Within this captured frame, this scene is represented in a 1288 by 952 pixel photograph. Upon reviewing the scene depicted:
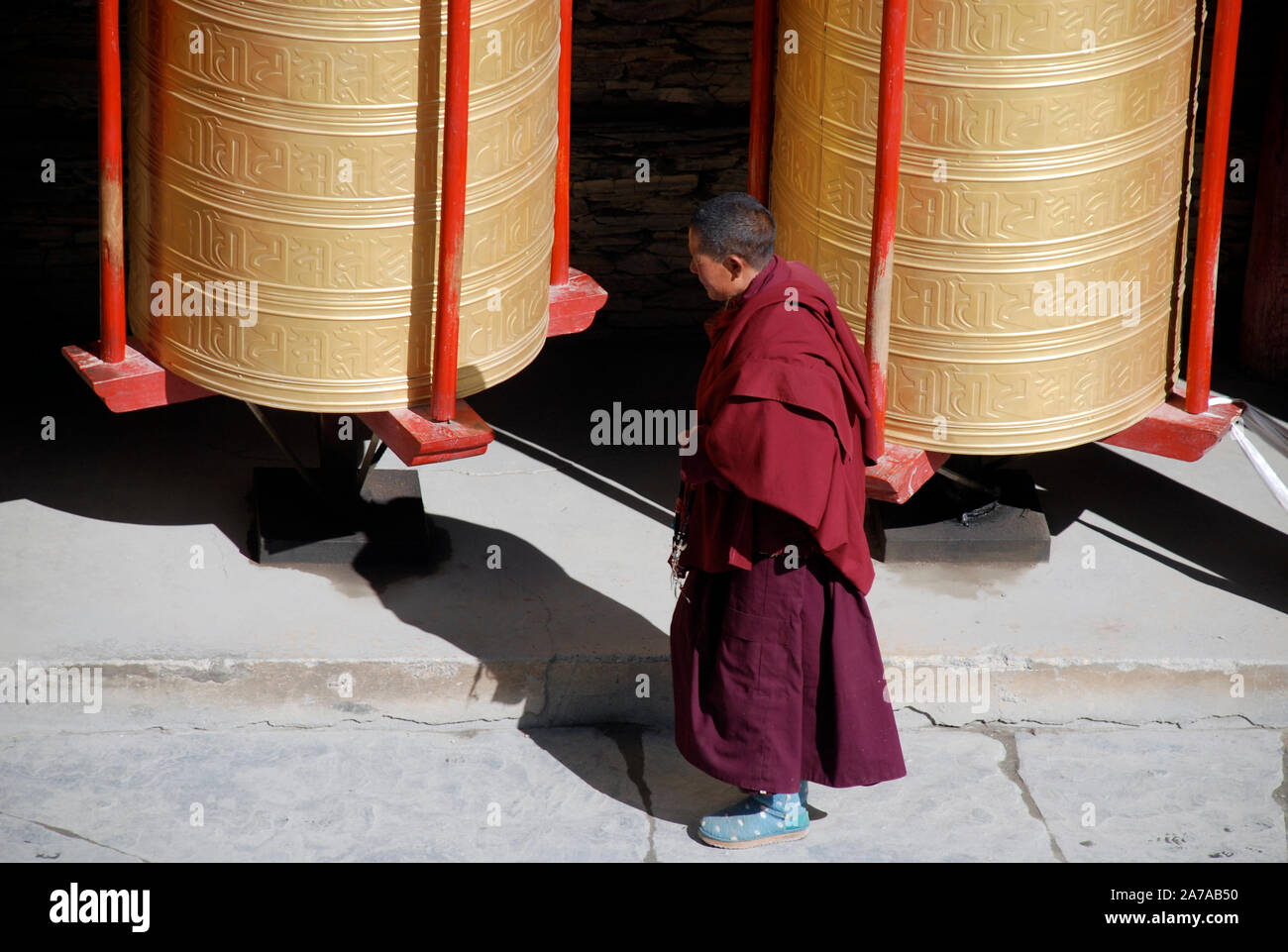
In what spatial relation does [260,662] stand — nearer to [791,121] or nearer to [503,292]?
[503,292]

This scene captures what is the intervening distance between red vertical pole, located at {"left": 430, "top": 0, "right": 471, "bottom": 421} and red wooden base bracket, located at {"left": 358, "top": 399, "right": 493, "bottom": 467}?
0.03 m

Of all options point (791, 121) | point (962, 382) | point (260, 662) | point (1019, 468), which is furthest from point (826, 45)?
point (260, 662)

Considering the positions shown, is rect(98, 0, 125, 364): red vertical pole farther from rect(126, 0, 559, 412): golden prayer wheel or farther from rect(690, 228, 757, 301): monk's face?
rect(690, 228, 757, 301): monk's face

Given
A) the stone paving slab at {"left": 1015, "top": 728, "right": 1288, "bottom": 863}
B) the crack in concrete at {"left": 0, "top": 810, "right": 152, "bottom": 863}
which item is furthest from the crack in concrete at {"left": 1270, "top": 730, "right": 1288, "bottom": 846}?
the crack in concrete at {"left": 0, "top": 810, "right": 152, "bottom": 863}

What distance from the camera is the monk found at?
12.9 feet

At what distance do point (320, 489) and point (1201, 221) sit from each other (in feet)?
8.33

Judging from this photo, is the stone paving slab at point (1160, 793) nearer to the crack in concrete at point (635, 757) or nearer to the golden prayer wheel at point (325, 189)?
the crack in concrete at point (635, 757)

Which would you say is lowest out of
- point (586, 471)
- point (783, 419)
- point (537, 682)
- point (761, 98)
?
point (537, 682)

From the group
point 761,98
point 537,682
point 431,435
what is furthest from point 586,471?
point 761,98

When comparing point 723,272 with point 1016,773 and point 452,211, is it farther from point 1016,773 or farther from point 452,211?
point 1016,773

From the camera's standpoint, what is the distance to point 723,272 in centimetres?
397

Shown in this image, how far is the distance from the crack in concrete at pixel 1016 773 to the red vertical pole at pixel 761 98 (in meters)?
Result: 1.57

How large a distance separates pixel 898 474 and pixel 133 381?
1993 mm

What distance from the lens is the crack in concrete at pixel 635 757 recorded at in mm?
4496
